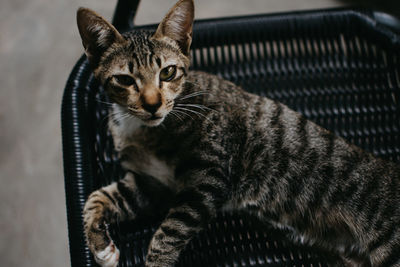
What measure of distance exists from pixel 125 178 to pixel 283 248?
1.59ft

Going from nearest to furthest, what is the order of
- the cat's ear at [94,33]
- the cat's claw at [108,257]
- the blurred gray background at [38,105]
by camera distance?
the cat's ear at [94,33] → the cat's claw at [108,257] → the blurred gray background at [38,105]

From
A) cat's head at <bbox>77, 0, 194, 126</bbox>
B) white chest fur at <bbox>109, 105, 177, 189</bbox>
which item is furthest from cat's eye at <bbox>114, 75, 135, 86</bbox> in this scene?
white chest fur at <bbox>109, 105, 177, 189</bbox>

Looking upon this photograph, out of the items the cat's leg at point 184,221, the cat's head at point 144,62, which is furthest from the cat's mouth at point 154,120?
the cat's leg at point 184,221

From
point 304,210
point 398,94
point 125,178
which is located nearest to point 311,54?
point 398,94

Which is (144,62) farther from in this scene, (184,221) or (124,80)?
(184,221)

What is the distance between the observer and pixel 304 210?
1.09 m

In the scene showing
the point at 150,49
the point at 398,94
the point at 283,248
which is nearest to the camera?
the point at 150,49

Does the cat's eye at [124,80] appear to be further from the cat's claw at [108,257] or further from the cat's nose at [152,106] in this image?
the cat's claw at [108,257]

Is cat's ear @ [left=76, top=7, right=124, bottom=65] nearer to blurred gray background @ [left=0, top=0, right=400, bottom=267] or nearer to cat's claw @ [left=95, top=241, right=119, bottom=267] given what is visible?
cat's claw @ [left=95, top=241, right=119, bottom=267]

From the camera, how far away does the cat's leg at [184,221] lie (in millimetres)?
1003

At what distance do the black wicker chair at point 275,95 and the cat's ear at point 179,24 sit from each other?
33 centimetres

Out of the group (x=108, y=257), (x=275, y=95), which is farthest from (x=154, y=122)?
(x=275, y=95)

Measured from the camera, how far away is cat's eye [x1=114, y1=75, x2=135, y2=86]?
98 centimetres

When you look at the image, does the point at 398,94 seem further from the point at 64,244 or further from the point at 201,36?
the point at 64,244
